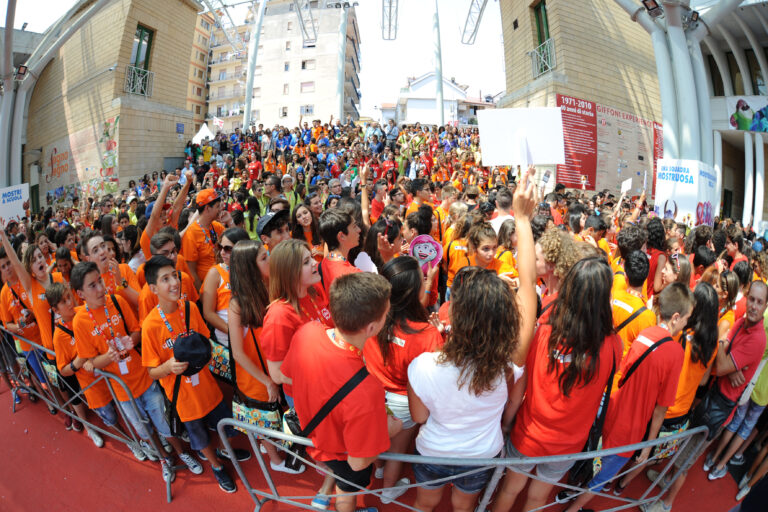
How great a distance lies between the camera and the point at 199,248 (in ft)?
14.8

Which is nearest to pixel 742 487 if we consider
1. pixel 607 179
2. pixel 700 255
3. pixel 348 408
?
pixel 700 255

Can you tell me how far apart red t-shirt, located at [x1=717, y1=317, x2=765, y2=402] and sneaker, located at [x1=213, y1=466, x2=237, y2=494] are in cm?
388

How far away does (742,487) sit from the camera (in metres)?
3.08

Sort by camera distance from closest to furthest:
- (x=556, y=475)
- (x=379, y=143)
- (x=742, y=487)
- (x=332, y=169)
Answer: (x=556, y=475)
(x=742, y=487)
(x=332, y=169)
(x=379, y=143)

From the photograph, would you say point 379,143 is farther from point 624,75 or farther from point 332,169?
point 624,75

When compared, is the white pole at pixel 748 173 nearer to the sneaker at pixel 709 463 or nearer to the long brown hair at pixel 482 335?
the sneaker at pixel 709 463

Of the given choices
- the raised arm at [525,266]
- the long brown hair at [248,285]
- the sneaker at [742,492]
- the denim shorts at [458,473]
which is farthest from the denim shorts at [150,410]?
the sneaker at [742,492]

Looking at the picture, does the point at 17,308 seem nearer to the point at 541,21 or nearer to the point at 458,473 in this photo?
the point at 458,473

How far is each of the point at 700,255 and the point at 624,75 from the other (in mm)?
14462

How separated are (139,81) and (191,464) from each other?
19511mm

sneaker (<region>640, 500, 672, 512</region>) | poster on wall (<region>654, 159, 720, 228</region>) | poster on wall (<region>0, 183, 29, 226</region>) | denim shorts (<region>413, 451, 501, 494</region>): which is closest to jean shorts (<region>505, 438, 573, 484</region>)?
denim shorts (<region>413, 451, 501, 494</region>)

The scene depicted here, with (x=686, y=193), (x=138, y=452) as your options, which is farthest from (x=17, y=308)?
(x=686, y=193)

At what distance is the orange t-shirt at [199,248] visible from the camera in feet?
14.7

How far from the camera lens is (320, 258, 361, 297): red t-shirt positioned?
3188 mm
